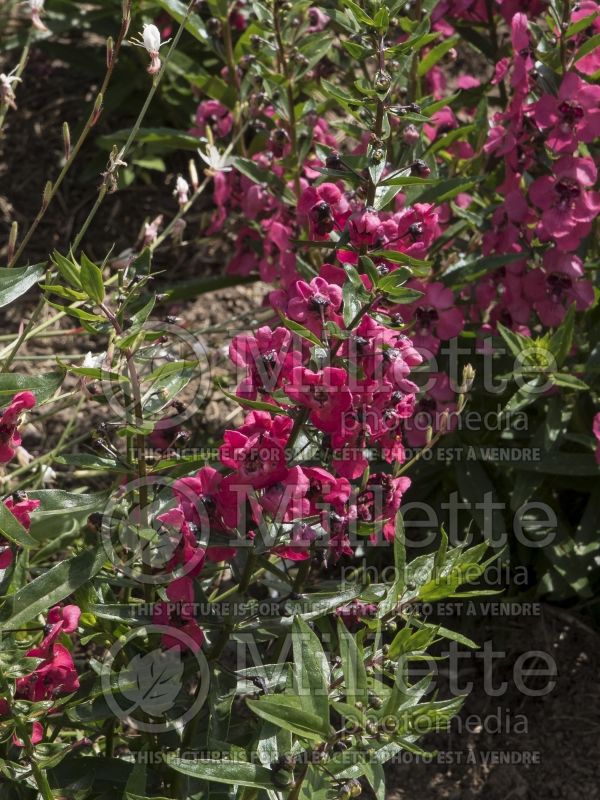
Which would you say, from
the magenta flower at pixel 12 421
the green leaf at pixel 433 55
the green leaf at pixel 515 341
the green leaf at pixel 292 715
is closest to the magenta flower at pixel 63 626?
the magenta flower at pixel 12 421

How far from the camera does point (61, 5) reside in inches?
139

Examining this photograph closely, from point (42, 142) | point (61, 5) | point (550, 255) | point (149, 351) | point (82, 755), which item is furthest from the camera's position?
point (42, 142)

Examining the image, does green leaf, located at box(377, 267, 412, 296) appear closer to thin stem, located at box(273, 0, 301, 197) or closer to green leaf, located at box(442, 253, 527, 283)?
green leaf, located at box(442, 253, 527, 283)

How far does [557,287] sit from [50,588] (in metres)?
1.27

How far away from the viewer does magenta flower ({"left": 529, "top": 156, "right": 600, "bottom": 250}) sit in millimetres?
2330

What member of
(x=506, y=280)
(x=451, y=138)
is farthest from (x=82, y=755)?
(x=451, y=138)

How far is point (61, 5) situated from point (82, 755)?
8.03 ft

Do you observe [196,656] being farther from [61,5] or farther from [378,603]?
[61,5]

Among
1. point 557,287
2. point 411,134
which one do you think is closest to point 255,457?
point 411,134

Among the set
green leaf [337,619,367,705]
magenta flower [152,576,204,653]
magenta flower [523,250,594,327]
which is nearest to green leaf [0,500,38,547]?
magenta flower [152,576,204,653]

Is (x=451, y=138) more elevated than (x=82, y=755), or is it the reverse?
(x=451, y=138)

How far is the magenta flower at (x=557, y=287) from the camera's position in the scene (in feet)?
7.86

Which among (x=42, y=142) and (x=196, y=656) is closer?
(x=196, y=656)

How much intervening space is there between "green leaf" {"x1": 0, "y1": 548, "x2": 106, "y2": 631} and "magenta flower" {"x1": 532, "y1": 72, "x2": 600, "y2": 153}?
130cm
